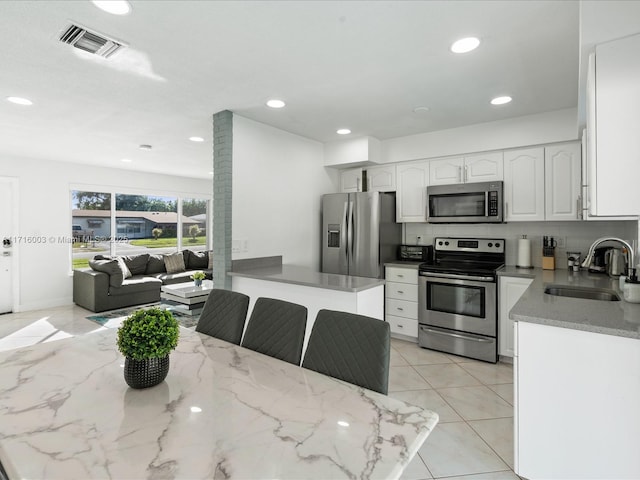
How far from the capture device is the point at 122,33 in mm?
1970

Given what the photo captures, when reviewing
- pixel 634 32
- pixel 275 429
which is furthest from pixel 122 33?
pixel 634 32

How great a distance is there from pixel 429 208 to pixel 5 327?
5.58 m

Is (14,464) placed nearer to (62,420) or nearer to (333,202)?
(62,420)

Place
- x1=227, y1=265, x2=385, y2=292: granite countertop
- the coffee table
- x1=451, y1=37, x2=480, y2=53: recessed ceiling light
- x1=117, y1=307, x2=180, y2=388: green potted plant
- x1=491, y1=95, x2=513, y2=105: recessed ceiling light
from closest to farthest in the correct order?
x1=117, y1=307, x2=180, y2=388: green potted plant
x1=451, y1=37, x2=480, y2=53: recessed ceiling light
x1=227, y1=265, x2=385, y2=292: granite countertop
x1=491, y1=95, x2=513, y2=105: recessed ceiling light
the coffee table

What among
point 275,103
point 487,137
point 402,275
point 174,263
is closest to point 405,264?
point 402,275

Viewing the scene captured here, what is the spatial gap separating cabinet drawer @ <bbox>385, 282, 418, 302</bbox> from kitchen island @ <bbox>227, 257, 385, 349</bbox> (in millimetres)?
996

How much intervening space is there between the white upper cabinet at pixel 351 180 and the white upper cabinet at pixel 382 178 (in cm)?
12

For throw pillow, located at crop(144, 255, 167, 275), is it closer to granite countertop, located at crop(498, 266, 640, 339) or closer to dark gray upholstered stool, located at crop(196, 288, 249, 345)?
dark gray upholstered stool, located at crop(196, 288, 249, 345)

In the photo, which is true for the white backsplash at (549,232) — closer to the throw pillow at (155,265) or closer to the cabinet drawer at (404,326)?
Answer: the cabinet drawer at (404,326)

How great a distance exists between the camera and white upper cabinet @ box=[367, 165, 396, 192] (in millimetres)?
4312

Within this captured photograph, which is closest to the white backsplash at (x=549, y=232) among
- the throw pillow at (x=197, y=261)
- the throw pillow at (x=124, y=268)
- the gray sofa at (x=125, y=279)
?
the gray sofa at (x=125, y=279)

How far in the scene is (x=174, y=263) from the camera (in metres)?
6.71

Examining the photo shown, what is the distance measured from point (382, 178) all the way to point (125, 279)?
14.7 feet

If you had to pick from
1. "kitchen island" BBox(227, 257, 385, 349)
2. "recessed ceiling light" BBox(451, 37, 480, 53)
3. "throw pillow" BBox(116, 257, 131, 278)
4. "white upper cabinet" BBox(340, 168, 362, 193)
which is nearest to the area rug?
"throw pillow" BBox(116, 257, 131, 278)
